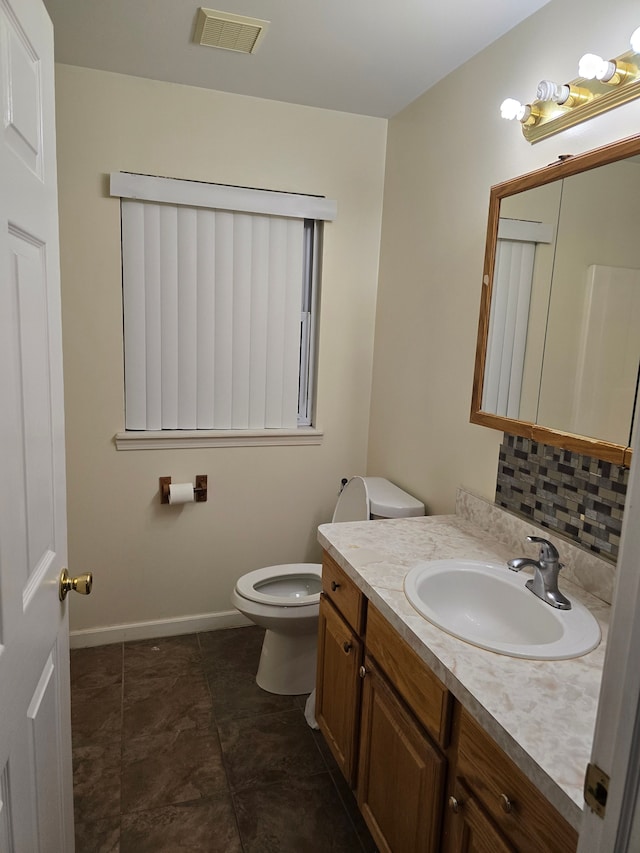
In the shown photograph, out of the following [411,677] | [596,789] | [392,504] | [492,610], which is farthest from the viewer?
[392,504]

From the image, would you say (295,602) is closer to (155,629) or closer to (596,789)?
(155,629)

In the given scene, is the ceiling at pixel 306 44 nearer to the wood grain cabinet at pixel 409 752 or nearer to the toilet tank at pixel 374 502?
the toilet tank at pixel 374 502

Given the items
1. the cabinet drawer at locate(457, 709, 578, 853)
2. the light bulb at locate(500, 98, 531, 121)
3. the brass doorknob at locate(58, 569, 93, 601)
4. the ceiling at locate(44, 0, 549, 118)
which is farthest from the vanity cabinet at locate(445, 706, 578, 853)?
the ceiling at locate(44, 0, 549, 118)

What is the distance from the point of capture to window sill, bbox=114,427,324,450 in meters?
2.51

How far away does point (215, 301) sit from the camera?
8.37 feet

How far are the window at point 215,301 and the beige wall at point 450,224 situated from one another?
414mm

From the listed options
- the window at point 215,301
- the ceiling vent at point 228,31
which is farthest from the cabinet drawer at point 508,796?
the ceiling vent at point 228,31

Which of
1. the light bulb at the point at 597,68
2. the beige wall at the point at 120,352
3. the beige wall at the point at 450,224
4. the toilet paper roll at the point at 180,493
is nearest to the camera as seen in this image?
the light bulb at the point at 597,68

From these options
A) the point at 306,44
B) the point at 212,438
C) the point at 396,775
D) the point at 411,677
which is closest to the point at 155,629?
the point at 212,438

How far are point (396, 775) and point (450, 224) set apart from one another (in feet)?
6.01

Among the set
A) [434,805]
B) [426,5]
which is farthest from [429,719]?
[426,5]

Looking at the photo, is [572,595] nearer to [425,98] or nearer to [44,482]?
[44,482]

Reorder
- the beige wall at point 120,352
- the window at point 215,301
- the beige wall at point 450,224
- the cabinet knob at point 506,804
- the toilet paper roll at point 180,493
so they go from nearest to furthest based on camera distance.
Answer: the cabinet knob at point 506,804 < the beige wall at point 450,224 < the beige wall at point 120,352 < the window at point 215,301 < the toilet paper roll at point 180,493

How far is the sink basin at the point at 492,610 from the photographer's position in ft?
4.08
